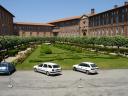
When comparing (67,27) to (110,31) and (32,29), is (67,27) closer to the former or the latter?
(32,29)

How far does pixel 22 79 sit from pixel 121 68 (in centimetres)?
1588

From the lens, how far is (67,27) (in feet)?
442

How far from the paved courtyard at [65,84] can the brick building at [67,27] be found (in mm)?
88551

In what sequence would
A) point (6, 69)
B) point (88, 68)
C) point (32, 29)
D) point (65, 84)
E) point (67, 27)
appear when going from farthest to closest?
1. point (32, 29)
2. point (67, 27)
3. point (88, 68)
4. point (6, 69)
5. point (65, 84)

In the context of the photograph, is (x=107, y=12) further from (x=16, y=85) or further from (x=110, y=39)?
(x=16, y=85)

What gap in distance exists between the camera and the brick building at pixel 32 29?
5064 inches

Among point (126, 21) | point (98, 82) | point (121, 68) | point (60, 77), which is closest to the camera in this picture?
point (98, 82)

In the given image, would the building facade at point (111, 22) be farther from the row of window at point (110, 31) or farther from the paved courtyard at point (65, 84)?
the paved courtyard at point (65, 84)

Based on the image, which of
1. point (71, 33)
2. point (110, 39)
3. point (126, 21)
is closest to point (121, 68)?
point (110, 39)

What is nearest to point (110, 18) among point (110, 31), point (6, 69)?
point (110, 31)

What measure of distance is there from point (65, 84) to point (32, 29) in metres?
111

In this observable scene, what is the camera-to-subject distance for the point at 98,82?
29094 mm

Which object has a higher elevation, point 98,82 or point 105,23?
point 105,23

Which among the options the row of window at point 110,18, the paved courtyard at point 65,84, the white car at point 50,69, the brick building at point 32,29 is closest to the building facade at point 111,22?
the row of window at point 110,18
